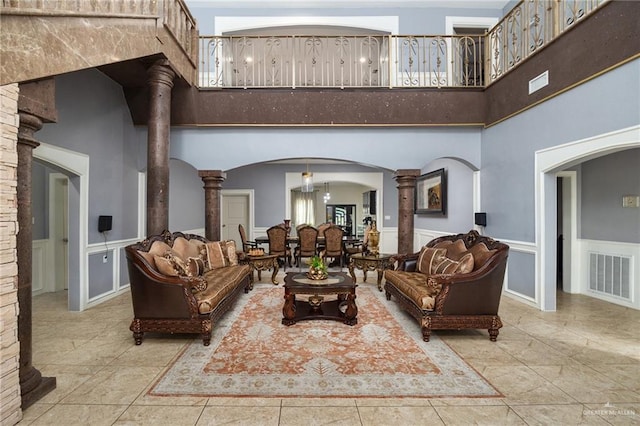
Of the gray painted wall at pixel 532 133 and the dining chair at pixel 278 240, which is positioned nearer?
the gray painted wall at pixel 532 133

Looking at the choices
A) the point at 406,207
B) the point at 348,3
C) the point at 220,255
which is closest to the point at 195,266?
the point at 220,255

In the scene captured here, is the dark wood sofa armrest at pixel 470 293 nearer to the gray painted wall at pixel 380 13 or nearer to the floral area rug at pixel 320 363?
the floral area rug at pixel 320 363

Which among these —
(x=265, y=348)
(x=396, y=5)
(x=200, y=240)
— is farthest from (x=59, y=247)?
(x=396, y=5)

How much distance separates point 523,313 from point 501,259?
148 centimetres

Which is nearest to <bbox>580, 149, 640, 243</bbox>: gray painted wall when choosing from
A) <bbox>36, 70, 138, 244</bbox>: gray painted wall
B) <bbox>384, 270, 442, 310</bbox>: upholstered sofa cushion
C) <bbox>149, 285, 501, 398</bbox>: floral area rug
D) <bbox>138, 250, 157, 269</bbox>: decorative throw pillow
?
<bbox>384, 270, 442, 310</bbox>: upholstered sofa cushion

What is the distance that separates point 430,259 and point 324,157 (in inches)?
98.2

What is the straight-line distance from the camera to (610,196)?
4676 millimetres

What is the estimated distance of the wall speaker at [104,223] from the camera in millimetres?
4586

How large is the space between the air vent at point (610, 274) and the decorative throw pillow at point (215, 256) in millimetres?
5670

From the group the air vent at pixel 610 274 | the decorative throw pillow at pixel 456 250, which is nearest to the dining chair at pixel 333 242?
the decorative throw pillow at pixel 456 250

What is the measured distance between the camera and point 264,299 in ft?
15.7

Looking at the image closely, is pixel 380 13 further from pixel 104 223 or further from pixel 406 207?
pixel 104 223

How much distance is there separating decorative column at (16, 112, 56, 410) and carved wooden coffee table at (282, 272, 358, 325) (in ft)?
6.94

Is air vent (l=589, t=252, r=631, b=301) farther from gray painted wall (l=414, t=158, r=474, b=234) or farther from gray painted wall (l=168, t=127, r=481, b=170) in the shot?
gray painted wall (l=168, t=127, r=481, b=170)
